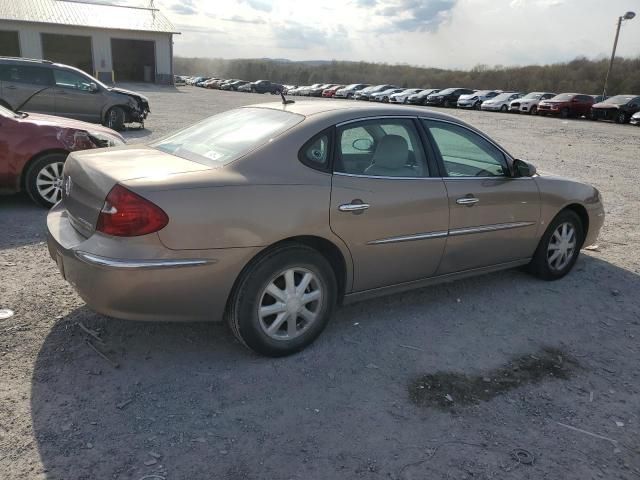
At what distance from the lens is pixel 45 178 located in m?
6.40

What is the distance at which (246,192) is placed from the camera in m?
3.19

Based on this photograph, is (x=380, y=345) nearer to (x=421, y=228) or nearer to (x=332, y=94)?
(x=421, y=228)

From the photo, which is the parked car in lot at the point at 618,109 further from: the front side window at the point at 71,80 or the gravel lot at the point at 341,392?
the gravel lot at the point at 341,392

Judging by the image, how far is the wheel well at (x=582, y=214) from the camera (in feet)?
17.0

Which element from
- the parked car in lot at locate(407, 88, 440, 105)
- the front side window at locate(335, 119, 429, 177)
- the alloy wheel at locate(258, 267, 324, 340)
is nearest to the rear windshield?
the front side window at locate(335, 119, 429, 177)

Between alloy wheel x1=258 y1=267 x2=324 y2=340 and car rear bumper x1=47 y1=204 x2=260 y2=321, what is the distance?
277 millimetres

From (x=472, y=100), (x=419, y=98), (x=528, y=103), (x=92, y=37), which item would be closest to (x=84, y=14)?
(x=92, y=37)

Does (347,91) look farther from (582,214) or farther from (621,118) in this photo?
(582,214)

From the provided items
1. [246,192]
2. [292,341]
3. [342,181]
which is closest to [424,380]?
[292,341]

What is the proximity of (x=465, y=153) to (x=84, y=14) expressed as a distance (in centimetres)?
4665

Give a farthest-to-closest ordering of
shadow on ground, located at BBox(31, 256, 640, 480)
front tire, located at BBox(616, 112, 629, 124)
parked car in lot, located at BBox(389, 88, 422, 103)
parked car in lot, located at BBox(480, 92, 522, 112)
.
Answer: parked car in lot, located at BBox(389, 88, 422, 103), parked car in lot, located at BBox(480, 92, 522, 112), front tire, located at BBox(616, 112, 629, 124), shadow on ground, located at BBox(31, 256, 640, 480)

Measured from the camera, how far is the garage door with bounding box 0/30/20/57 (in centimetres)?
3875

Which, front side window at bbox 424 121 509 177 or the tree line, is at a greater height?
the tree line

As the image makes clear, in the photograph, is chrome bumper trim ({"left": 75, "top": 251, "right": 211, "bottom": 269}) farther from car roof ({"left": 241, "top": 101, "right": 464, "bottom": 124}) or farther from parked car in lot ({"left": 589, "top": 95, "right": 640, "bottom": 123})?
parked car in lot ({"left": 589, "top": 95, "right": 640, "bottom": 123})
